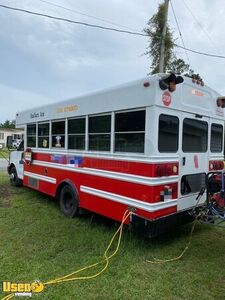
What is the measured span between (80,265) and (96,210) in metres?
1.44

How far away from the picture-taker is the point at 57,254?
14.8ft

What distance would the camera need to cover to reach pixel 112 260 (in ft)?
14.1

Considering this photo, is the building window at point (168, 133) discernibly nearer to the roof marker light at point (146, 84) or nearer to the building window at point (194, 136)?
the building window at point (194, 136)

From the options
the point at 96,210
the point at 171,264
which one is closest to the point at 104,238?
the point at 96,210

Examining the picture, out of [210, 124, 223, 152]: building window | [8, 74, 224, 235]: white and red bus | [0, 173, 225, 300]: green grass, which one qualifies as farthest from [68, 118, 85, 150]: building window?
[210, 124, 223, 152]: building window

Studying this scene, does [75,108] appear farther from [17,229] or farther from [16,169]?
[16,169]

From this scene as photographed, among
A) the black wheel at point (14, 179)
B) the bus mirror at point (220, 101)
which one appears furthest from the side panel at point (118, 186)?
the black wheel at point (14, 179)

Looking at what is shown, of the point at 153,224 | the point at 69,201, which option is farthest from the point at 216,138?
the point at 69,201

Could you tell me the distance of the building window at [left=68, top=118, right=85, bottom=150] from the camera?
19.2 feet

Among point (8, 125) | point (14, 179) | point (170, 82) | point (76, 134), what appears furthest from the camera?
point (8, 125)

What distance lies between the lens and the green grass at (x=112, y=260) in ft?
11.5

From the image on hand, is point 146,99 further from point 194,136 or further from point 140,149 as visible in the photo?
point 194,136

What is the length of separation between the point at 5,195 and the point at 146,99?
6.04 meters

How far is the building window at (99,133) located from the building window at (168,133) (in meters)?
1.06
